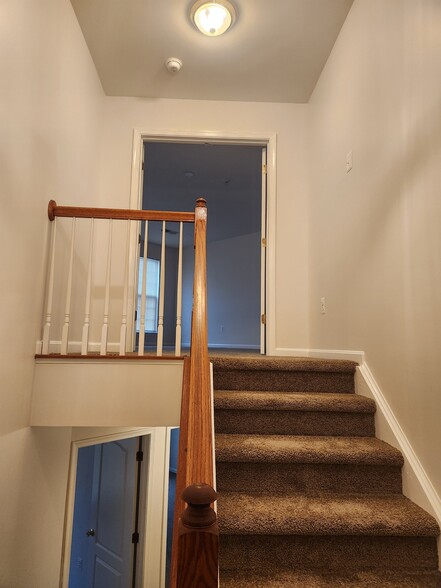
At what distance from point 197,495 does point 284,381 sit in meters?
1.70

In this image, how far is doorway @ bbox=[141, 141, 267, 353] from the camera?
4.61 m

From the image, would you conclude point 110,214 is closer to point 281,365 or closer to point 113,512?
point 281,365

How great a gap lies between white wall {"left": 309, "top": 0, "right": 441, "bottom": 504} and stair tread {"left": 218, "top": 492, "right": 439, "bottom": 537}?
0.18 metres

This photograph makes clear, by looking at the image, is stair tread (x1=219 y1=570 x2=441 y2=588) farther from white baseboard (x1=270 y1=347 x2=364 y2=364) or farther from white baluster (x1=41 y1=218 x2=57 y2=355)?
white baluster (x1=41 y1=218 x2=57 y2=355)

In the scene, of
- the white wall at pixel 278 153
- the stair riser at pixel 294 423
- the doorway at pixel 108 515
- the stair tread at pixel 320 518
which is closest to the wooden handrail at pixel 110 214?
the white wall at pixel 278 153

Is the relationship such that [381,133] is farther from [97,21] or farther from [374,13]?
[97,21]

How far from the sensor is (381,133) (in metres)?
2.11

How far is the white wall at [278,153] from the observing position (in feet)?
11.2

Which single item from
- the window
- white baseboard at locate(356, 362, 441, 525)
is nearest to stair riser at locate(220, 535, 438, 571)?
white baseboard at locate(356, 362, 441, 525)

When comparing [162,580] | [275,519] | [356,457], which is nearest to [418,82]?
[356,457]

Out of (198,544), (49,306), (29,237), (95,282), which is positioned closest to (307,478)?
(198,544)

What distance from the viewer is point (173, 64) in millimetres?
3070

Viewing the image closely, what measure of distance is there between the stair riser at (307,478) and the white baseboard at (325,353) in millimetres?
711

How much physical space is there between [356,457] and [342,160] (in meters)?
1.95
